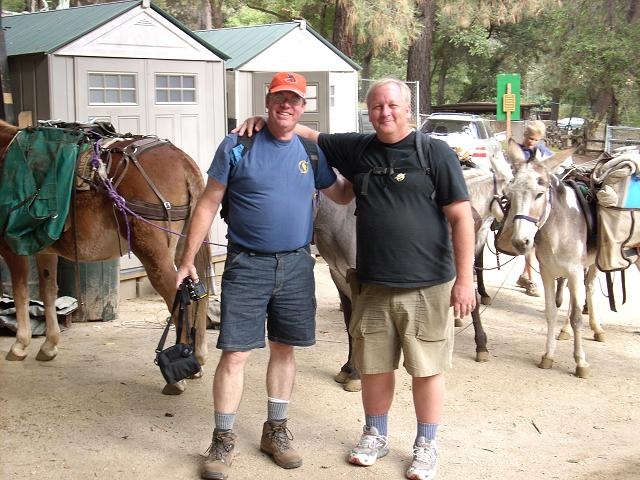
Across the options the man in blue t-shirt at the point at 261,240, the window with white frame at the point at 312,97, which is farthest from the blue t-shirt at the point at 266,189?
the window with white frame at the point at 312,97

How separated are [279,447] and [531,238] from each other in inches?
104

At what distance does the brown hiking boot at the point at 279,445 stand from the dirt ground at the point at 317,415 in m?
0.06

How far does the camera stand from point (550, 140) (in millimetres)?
30719

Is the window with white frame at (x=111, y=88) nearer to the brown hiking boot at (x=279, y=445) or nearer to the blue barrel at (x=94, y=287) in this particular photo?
the blue barrel at (x=94, y=287)

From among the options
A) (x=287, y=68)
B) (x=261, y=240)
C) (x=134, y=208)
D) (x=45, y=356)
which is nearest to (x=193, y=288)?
(x=261, y=240)

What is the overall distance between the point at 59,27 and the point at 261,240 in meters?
5.11

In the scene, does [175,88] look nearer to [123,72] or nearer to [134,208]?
[123,72]

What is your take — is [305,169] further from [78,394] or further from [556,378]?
[556,378]

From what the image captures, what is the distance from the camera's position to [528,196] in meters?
6.14

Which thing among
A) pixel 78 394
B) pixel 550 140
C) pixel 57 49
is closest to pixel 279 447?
pixel 78 394

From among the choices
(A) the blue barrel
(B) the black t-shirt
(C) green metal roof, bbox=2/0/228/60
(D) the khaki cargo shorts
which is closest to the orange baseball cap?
(B) the black t-shirt

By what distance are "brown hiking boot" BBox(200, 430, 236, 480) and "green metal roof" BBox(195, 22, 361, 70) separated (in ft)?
19.5

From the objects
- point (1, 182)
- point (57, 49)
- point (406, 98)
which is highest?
point (57, 49)

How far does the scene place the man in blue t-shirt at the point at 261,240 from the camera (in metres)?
4.16
